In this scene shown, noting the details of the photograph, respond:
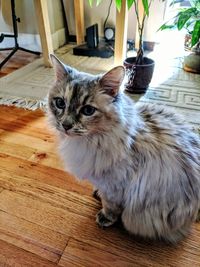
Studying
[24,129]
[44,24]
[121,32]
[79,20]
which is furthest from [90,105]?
[79,20]

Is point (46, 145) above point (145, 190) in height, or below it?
below

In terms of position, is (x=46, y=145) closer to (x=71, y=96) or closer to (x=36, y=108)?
(x=36, y=108)

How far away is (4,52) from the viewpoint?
8.31ft

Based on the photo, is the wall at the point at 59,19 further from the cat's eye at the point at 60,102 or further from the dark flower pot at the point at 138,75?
the cat's eye at the point at 60,102

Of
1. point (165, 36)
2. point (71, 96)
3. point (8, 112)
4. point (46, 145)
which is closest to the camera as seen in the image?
point (71, 96)

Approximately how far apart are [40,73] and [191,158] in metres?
1.60

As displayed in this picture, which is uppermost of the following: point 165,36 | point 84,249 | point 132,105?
point 132,105

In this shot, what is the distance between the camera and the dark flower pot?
1.65m

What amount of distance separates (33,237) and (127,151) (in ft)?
1.56

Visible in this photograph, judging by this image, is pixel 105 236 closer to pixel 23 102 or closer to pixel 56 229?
pixel 56 229

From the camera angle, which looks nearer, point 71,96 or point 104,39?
point 71,96

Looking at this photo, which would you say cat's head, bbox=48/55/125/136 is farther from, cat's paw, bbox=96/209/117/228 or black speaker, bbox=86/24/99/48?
black speaker, bbox=86/24/99/48

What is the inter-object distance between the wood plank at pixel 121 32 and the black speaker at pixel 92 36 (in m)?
0.56

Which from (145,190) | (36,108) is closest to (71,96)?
(145,190)
